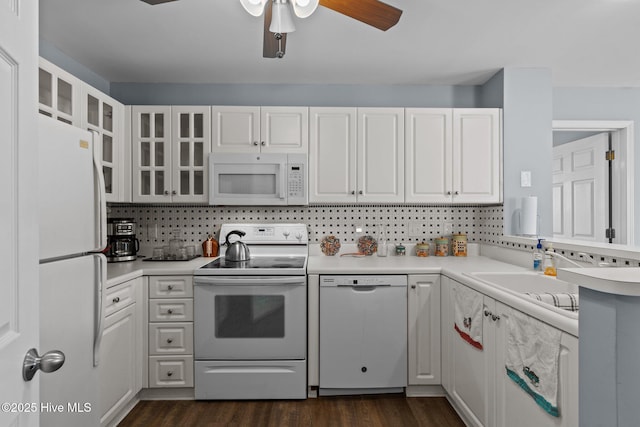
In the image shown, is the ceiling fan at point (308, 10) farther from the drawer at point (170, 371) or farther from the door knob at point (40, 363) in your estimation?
the drawer at point (170, 371)

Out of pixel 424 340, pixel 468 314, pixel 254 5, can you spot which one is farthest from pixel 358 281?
pixel 254 5

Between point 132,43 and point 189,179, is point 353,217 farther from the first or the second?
point 132,43

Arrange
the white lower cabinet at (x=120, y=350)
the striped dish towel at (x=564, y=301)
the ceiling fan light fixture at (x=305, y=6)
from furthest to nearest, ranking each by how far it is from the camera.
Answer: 1. the white lower cabinet at (x=120, y=350)
2. the striped dish towel at (x=564, y=301)
3. the ceiling fan light fixture at (x=305, y=6)

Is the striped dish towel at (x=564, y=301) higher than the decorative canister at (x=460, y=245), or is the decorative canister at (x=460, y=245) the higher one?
the decorative canister at (x=460, y=245)

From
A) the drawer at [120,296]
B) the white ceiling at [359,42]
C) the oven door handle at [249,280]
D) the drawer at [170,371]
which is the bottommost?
the drawer at [170,371]

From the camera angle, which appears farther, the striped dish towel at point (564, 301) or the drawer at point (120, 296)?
the drawer at point (120, 296)

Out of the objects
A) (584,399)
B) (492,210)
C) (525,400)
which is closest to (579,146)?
(492,210)

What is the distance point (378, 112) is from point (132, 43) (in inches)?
71.1

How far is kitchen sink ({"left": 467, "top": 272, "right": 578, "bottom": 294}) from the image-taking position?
2127mm

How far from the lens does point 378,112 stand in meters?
2.97

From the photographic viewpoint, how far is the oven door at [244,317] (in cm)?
246

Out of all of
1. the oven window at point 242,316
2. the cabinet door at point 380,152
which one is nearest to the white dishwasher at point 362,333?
the oven window at point 242,316

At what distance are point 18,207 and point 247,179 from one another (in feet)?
7.24

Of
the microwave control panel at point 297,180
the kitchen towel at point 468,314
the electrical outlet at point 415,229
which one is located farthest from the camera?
the electrical outlet at point 415,229
